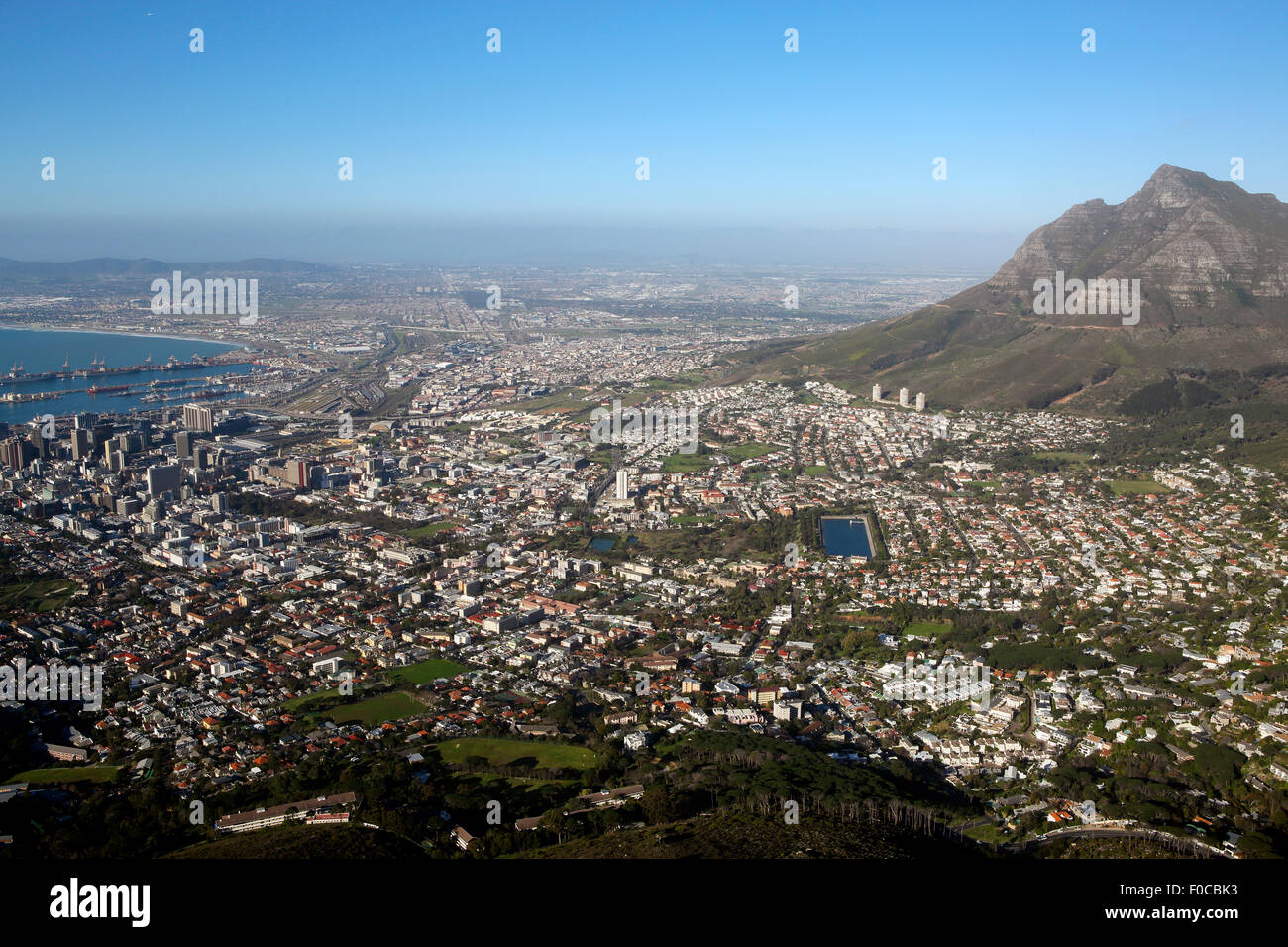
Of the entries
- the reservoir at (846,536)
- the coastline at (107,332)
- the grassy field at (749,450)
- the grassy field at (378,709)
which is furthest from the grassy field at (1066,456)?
the coastline at (107,332)

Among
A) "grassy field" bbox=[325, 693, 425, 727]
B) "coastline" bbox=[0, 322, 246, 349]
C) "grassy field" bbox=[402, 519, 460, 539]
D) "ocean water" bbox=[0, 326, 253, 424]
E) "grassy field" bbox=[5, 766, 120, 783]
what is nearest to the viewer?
"grassy field" bbox=[5, 766, 120, 783]

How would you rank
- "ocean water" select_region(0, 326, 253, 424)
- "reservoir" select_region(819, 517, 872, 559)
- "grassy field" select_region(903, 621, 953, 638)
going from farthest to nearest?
"ocean water" select_region(0, 326, 253, 424), "reservoir" select_region(819, 517, 872, 559), "grassy field" select_region(903, 621, 953, 638)

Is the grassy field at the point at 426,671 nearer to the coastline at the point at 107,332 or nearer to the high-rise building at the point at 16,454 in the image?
the high-rise building at the point at 16,454

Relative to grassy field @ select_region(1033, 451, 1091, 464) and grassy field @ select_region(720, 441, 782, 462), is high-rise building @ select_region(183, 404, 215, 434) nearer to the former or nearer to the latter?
grassy field @ select_region(720, 441, 782, 462)

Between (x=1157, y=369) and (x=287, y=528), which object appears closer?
(x=287, y=528)

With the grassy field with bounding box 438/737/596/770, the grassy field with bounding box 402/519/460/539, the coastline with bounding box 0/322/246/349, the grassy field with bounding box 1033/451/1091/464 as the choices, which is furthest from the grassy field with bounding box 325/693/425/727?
the coastline with bounding box 0/322/246/349

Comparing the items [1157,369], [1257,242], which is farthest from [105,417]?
[1257,242]
